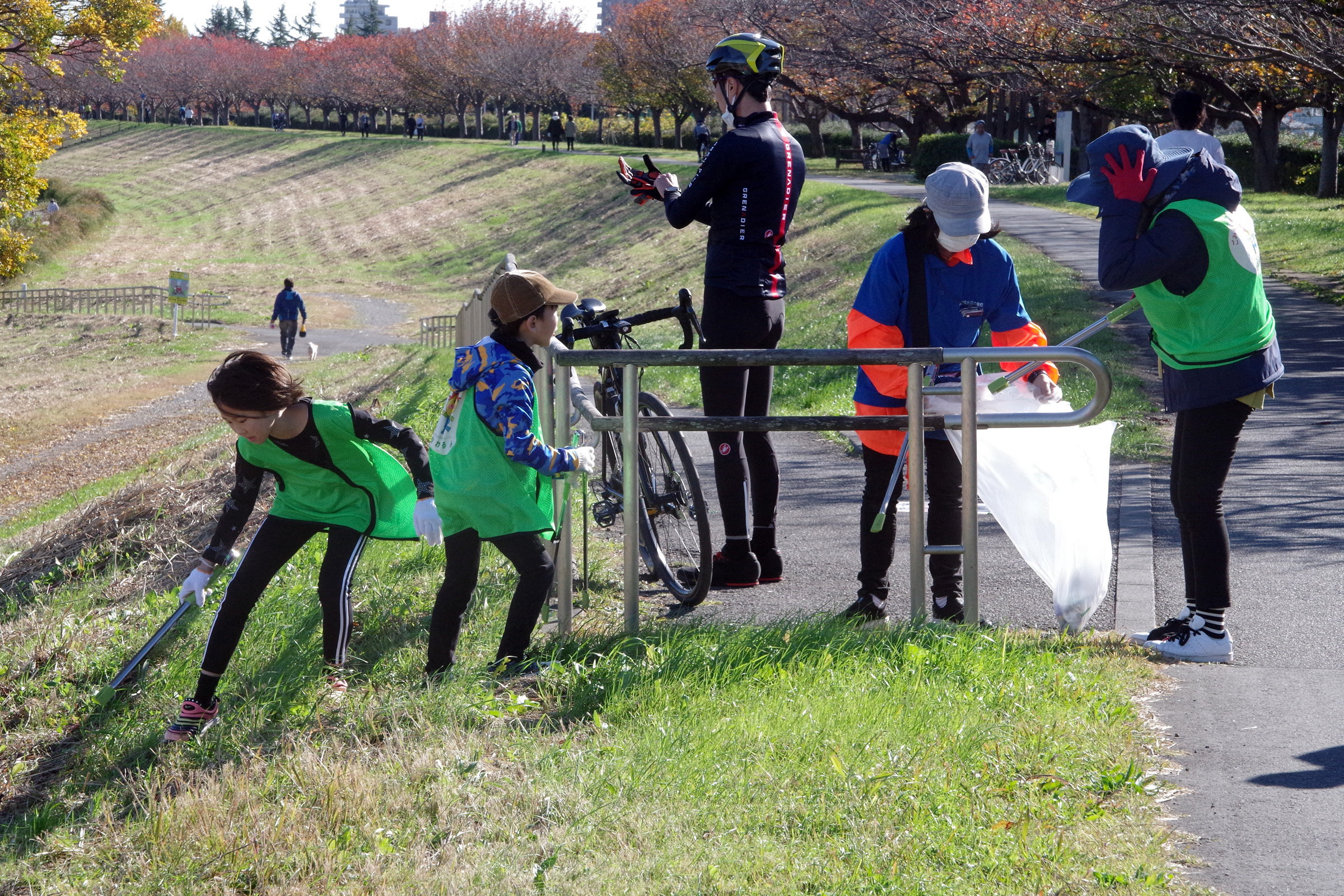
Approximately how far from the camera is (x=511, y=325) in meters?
4.06

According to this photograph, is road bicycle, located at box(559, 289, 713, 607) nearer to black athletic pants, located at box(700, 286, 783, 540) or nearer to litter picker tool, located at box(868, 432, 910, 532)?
black athletic pants, located at box(700, 286, 783, 540)

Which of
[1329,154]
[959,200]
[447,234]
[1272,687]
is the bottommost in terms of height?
[1272,687]

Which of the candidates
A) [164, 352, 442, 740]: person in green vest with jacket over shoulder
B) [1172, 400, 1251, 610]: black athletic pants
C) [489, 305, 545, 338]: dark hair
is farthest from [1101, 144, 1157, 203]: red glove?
[164, 352, 442, 740]: person in green vest with jacket over shoulder

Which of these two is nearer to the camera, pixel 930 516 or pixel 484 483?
pixel 484 483

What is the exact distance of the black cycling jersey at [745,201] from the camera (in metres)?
4.88

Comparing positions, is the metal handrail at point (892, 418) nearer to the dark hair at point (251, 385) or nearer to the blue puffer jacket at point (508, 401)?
the blue puffer jacket at point (508, 401)

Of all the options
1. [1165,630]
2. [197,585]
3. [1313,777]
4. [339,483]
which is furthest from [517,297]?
[1313,777]

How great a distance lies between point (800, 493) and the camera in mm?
7410

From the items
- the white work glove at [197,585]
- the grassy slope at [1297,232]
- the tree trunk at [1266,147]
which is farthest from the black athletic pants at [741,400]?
the tree trunk at [1266,147]

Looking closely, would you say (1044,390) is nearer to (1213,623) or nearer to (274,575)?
(1213,623)

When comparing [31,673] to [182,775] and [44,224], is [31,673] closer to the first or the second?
[182,775]

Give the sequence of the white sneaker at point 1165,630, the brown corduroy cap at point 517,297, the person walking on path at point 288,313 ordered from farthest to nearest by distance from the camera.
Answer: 1. the person walking on path at point 288,313
2. the white sneaker at point 1165,630
3. the brown corduroy cap at point 517,297

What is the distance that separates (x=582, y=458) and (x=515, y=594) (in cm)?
54

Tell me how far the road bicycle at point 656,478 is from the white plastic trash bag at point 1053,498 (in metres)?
1.12
